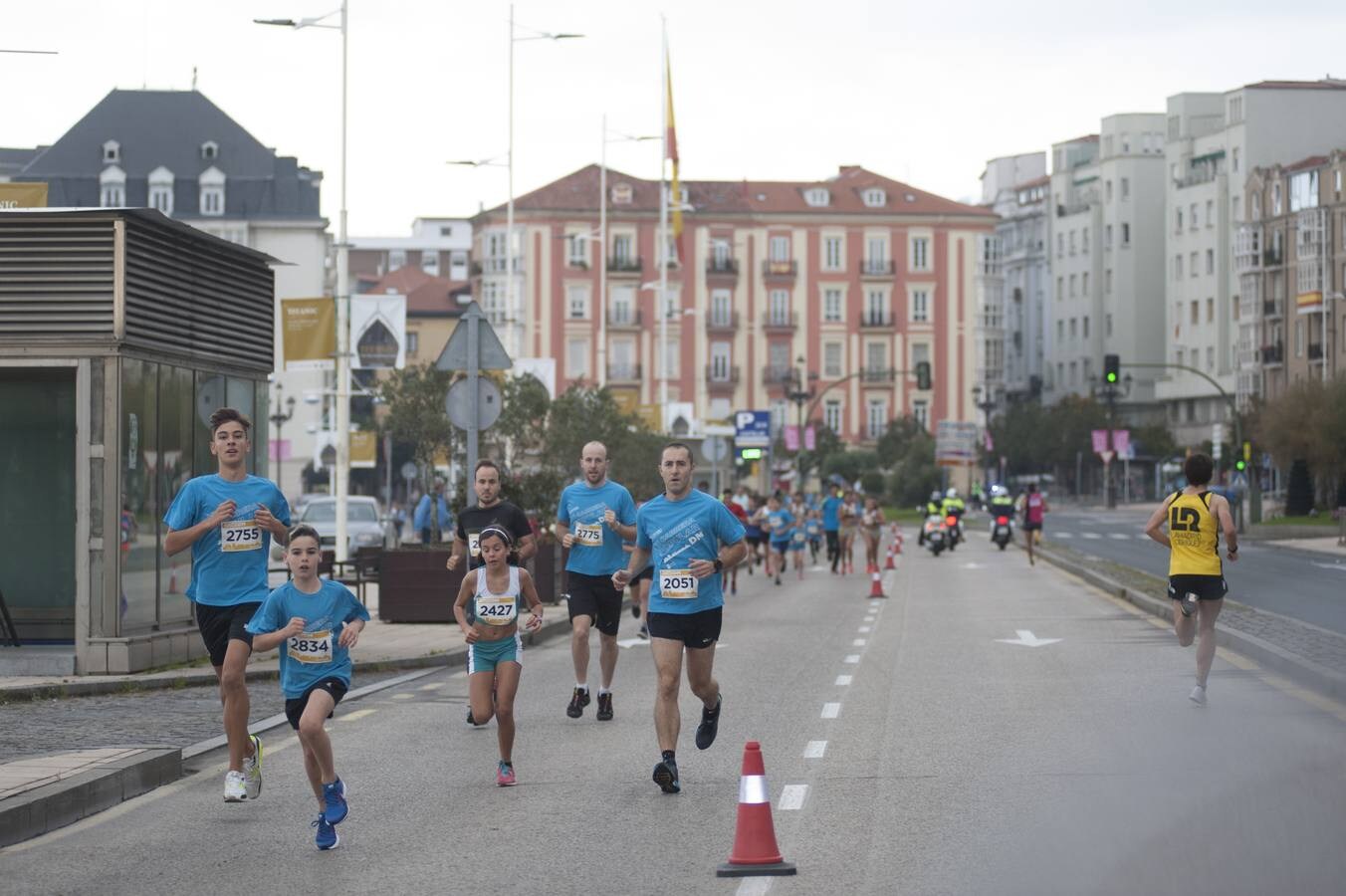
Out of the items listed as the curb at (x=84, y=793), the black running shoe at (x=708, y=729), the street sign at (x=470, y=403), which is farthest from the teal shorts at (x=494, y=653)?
the street sign at (x=470, y=403)

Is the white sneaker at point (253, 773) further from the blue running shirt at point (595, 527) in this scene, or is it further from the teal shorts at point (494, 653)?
the blue running shirt at point (595, 527)

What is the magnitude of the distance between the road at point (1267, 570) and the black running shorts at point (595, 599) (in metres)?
10.1

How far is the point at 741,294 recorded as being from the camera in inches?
4665

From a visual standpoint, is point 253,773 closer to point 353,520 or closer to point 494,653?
point 494,653

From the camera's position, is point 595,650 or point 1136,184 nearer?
point 595,650

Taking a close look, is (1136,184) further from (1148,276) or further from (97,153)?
(97,153)

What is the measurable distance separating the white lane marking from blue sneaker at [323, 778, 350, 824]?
2139 millimetres

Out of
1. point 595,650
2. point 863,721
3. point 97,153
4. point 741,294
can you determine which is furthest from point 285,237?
point 863,721

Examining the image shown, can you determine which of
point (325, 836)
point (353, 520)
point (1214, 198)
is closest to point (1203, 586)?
point (325, 836)

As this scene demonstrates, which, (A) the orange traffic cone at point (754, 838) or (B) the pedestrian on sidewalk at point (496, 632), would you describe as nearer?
(A) the orange traffic cone at point (754, 838)

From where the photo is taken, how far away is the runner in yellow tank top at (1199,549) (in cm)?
1479

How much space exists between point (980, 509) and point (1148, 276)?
29.2m

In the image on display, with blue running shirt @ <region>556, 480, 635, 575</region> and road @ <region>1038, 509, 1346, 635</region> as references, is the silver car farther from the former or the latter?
blue running shirt @ <region>556, 480, 635, 575</region>

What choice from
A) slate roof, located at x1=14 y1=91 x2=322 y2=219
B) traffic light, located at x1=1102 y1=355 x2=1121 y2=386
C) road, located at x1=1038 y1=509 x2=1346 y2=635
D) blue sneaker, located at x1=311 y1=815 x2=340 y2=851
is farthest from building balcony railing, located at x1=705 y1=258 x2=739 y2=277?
blue sneaker, located at x1=311 y1=815 x2=340 y2=851
